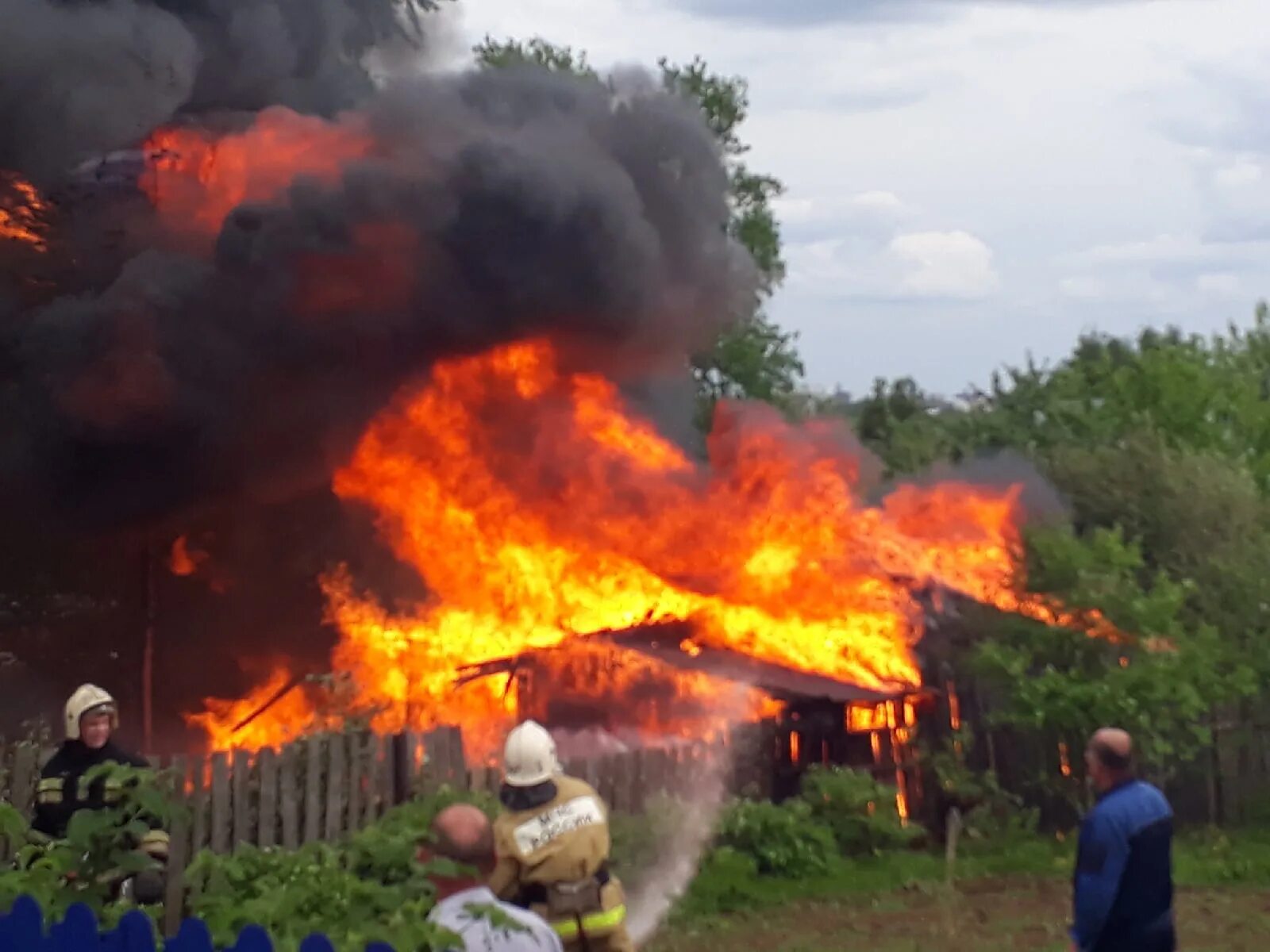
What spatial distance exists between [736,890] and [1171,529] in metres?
5.88

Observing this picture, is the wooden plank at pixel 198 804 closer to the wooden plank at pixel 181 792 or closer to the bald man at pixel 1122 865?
the wooden plank at pixel 181 792

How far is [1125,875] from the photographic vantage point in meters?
6.15

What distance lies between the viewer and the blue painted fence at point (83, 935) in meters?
4.29

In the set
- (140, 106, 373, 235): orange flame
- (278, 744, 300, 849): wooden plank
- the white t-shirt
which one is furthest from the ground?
(140, 106, 373, 235): orange flame

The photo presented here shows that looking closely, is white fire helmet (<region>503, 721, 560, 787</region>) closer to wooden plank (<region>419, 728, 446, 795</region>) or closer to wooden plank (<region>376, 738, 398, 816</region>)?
wooden plank (<region>376, 738, 398, 816</region>)

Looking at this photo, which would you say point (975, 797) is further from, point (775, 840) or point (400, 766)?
point (400, 766)

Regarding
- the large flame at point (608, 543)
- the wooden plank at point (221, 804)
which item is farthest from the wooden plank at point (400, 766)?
the large flame at point (608, 543)

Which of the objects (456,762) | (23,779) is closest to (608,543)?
(456,762)

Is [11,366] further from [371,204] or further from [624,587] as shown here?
[624,587]

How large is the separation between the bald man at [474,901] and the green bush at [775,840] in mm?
8238

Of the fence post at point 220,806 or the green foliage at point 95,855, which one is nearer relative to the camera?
the green foliage at point 95,855

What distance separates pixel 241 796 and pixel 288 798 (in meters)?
0.29

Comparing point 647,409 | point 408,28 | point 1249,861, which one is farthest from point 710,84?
point 1249,861

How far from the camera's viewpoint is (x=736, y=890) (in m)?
12.0
